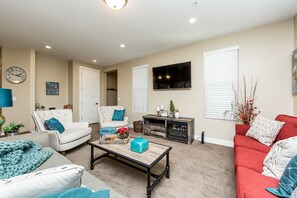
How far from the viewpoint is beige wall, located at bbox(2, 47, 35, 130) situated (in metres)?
3.42

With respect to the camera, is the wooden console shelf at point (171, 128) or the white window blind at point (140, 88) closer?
the wooden console shelf at point (171, 128)

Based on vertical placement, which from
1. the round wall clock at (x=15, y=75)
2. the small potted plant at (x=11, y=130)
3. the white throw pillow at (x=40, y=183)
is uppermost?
the round wall clock at (x=15, y=75)

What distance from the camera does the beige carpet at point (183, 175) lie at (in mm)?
1558

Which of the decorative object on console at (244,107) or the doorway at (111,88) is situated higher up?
the doorway at (111,88)

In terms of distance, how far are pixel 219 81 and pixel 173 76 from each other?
117 centimetres

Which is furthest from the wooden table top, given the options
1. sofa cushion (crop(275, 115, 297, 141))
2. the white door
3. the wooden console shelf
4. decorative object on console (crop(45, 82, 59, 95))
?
decorative object on console (crop(45, 82, 59, 95))

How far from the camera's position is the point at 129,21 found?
2400mm

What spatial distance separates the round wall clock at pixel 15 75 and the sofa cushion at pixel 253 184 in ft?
16.8

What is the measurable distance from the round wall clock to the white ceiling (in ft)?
2.17

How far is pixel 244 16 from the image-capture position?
2258 mm

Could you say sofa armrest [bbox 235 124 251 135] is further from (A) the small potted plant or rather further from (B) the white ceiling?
(A) the small potted plant

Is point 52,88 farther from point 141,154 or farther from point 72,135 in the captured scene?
point 141,154

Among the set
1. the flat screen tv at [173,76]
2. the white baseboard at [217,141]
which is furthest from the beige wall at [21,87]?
the white baseboard at [217,141]

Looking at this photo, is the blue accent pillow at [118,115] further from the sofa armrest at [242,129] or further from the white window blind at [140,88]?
the sofa armrest at [242,129]
